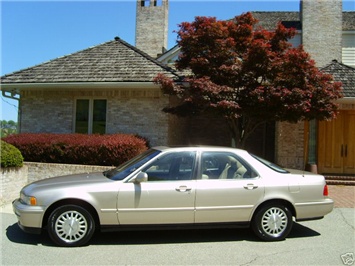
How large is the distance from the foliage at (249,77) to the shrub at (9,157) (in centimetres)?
419

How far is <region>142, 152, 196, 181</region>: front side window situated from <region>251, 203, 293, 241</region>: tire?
1292 mm

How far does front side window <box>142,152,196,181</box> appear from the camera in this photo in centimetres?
565

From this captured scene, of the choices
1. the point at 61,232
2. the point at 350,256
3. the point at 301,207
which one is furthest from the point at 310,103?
the point at 61,232

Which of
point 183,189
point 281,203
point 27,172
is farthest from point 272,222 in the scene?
point 27,172

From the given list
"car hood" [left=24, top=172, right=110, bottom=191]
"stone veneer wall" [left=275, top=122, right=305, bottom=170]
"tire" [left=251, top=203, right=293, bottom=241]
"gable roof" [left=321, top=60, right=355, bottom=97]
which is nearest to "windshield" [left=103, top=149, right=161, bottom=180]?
"car hood" [left=24, top=172, right=110, bottom=191]

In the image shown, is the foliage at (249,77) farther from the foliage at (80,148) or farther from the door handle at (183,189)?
the door handle at (183,189)

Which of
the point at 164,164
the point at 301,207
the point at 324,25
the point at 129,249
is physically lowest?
the point at 129,249

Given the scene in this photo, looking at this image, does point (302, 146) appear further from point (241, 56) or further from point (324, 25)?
point (324, 25)

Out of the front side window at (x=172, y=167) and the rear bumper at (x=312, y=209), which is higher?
the front side window at (x=172, y=167)

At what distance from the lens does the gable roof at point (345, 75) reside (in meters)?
12.1

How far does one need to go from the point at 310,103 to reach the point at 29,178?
785cm

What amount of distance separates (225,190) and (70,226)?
94.8 inches

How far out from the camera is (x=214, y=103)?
30.4 feet

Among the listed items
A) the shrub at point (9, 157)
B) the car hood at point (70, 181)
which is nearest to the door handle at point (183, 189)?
the car hood at point (70, 181)
